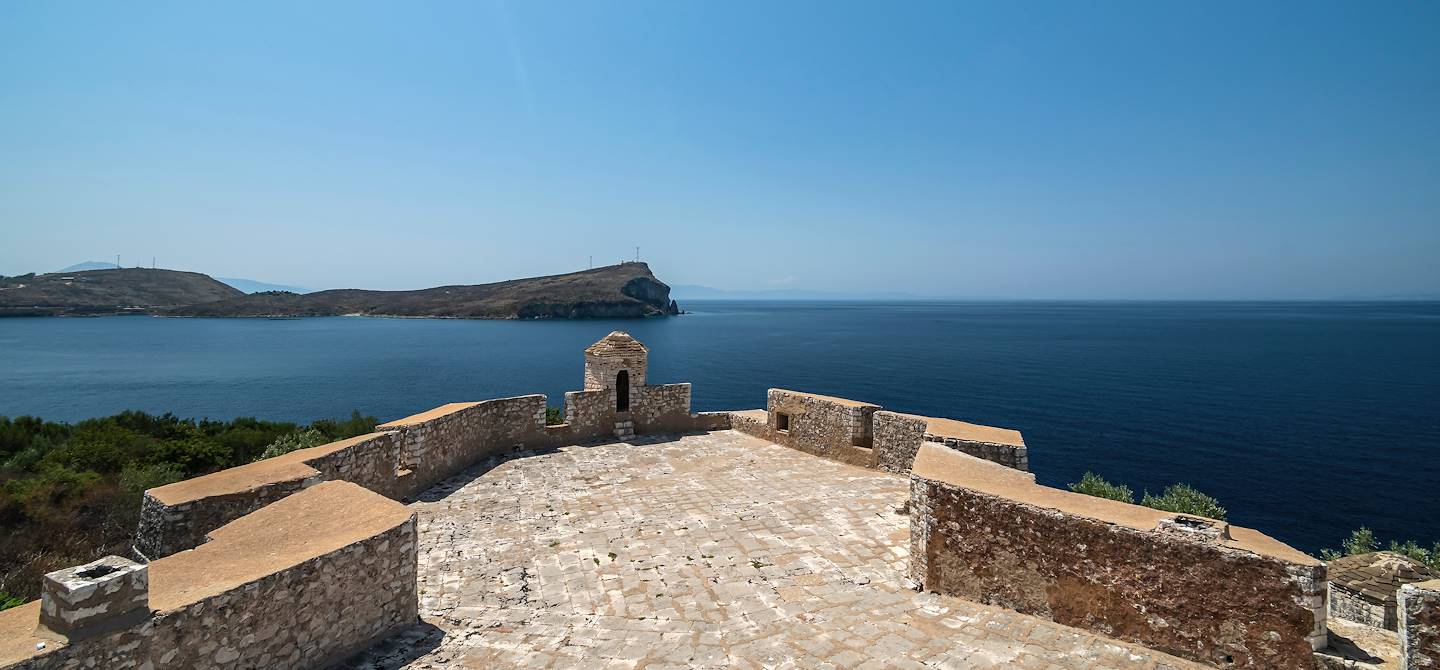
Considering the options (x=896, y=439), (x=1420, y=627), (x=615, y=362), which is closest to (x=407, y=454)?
(x=615, y=362)

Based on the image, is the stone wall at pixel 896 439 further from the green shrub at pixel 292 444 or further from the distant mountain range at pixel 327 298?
the distant mountain range at pixel 327 298

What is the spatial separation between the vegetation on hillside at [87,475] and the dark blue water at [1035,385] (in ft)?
103

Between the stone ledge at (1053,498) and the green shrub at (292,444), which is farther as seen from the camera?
the green shrub at (292,444)

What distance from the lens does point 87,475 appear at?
12.2m

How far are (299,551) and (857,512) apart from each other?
833 centimetres

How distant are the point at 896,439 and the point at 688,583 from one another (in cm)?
680

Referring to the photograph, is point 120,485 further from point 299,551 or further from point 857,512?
point 857,512

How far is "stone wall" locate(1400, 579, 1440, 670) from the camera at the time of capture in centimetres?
461

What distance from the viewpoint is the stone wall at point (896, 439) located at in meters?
12.7

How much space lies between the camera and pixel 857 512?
10734 mm

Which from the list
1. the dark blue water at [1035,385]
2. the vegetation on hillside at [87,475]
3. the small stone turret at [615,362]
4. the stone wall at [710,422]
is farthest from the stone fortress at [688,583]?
the dark blue water at [1035,385]

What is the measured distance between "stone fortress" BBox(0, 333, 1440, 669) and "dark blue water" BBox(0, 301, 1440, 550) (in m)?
25.2

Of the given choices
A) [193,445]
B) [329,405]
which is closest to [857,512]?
[193,445]

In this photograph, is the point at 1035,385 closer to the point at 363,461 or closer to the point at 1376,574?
the point at 1376,574
